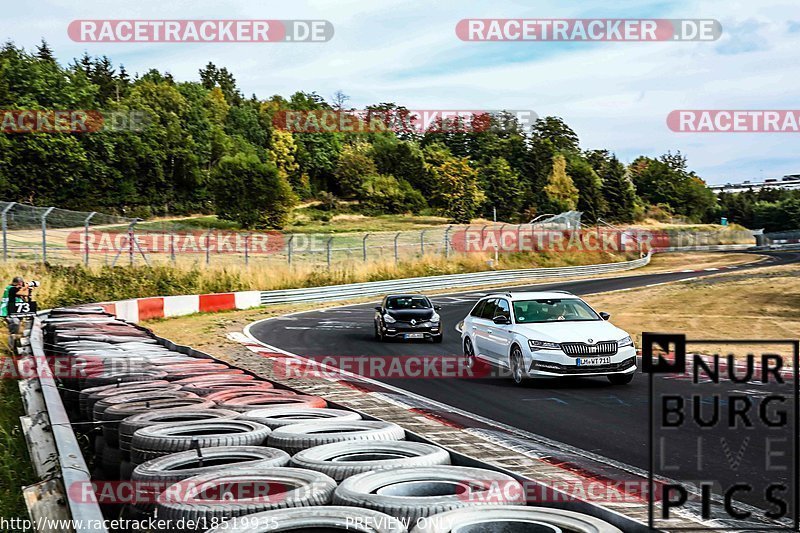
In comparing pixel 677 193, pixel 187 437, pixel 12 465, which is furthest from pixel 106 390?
pixel 677 193

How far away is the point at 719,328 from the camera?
74.6 feet

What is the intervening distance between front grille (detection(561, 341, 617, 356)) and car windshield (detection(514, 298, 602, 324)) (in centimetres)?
117

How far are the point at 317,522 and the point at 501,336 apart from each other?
1120 centimetres

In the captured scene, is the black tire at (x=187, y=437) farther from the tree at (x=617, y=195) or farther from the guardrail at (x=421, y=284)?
the tree at (x=617, y=195)

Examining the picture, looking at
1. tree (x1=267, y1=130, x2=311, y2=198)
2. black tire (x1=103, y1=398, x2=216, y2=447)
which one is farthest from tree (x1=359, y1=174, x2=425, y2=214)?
black tire (x1=103, y1=398, x2=216, y2=447)

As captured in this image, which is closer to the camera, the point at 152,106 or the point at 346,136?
the point at 152,106

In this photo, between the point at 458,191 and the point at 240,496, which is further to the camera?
the point at 458,191

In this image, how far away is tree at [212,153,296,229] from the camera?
77875mm

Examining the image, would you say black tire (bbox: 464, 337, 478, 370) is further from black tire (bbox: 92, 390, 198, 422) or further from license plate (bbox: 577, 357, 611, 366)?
black tire (bbox: 92, 390, 198, 422)

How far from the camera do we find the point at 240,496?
4.62m

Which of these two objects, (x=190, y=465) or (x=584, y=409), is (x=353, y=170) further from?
(x=190, y=465)

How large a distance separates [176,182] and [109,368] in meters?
90.4

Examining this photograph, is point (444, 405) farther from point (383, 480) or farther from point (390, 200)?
point (390, 200)

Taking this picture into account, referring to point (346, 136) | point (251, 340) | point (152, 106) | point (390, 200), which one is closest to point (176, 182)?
point (152, 106)
